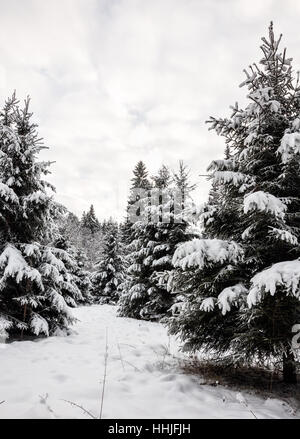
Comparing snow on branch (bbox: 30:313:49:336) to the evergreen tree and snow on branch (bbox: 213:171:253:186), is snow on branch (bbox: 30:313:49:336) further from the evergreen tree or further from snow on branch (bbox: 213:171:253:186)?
the evergreen tree

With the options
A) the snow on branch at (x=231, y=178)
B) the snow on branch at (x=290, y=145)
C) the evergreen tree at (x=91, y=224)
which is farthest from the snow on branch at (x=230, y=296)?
the evergreen tree at (x=91, y=224)

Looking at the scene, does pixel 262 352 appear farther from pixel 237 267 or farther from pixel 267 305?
pixel 237 267

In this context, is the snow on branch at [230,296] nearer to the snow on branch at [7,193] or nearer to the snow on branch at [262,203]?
the snow on branch at [262,203]

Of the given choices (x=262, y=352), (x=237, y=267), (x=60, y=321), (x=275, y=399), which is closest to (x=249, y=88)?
(x=237, y=267)

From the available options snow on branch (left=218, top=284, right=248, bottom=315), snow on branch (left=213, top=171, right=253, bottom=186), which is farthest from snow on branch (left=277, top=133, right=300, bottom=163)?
snow on branch (left=218, top=284, right=248, bottom=315)

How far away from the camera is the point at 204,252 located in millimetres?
4613

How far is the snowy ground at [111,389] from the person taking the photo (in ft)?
11.5

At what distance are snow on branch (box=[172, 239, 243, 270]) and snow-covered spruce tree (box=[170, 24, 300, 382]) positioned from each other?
2 centimetres

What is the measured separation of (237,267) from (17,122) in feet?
26.2

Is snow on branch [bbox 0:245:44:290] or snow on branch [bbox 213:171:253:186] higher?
snow on branch [bbox 213:171:253:186]

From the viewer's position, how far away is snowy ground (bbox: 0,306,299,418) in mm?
3490

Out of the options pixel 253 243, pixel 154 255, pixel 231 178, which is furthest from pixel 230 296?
pixel 154 255

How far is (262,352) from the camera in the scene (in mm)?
4473

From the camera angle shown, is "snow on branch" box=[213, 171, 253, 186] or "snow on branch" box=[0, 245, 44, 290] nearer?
"snow on branch" box=[213, 171, 253, 186]
